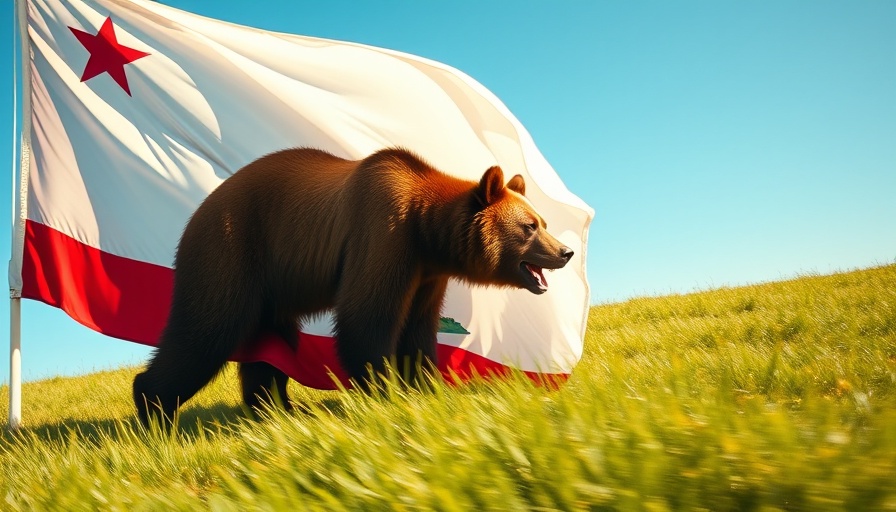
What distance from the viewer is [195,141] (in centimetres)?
492

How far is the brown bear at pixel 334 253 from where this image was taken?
138 inches

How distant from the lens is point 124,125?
16.2ft

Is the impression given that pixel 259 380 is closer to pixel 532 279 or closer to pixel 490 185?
pixel 532 279

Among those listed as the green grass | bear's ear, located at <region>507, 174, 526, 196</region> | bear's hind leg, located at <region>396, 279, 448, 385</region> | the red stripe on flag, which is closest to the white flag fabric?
the red stripe on flag

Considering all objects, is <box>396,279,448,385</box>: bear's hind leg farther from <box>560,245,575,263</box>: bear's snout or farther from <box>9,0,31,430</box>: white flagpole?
<box>9,0,31,430</box>: white flagpole

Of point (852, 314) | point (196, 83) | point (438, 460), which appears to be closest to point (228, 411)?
point (196, 83)

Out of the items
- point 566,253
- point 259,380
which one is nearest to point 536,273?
point 566,253

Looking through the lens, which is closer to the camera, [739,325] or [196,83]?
[196,83]

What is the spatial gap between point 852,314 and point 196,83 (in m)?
5.47

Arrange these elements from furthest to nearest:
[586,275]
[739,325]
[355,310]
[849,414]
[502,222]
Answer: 1. [739,325]
2. [586,275]
3. [502,222]
4. [355,310]
5. [849,414]

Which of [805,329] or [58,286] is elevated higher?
[805,329]

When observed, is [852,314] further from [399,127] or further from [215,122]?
[215,122]

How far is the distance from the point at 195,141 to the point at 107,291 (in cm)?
134

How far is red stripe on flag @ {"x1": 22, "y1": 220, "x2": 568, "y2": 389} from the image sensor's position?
15.1ft
